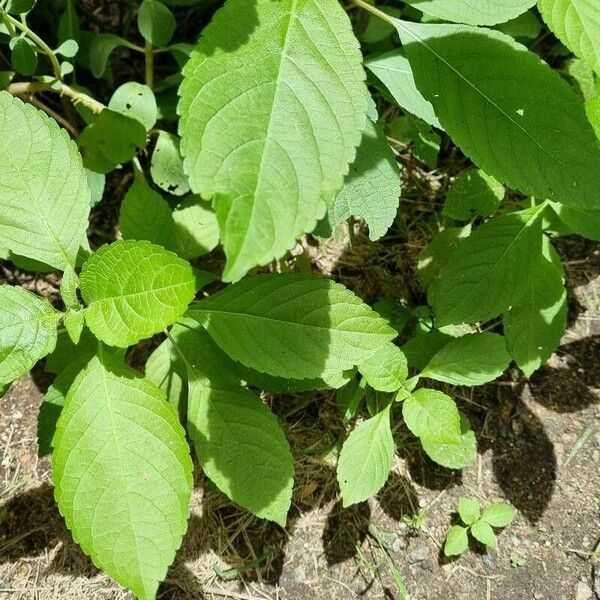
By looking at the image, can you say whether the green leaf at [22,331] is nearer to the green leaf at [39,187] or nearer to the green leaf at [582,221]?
the green leaf at [39,187]

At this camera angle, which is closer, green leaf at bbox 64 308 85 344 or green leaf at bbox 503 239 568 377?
green leaf at bbox 64 308 85 344

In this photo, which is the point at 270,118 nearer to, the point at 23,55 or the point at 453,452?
the point at 23,55

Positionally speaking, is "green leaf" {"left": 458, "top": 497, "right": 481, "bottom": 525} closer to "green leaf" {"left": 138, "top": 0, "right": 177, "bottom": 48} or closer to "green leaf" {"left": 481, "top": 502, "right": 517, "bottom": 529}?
"green leaf" {"left": 481, "top": 502, "right": 517, "bottom": 529}

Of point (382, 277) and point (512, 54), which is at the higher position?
point (512, 54)

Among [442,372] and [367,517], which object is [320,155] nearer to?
[442,372]

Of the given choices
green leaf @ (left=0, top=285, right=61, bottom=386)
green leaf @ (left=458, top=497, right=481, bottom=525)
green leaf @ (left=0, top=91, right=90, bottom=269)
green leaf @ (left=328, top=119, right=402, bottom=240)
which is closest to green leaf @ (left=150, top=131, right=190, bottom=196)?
green leaf @ (left=0, top=91, right=90, bottom=269)

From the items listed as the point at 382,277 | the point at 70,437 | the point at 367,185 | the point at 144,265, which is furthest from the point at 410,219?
the point at 70,437

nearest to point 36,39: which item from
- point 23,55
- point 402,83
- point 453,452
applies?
point 23,55
